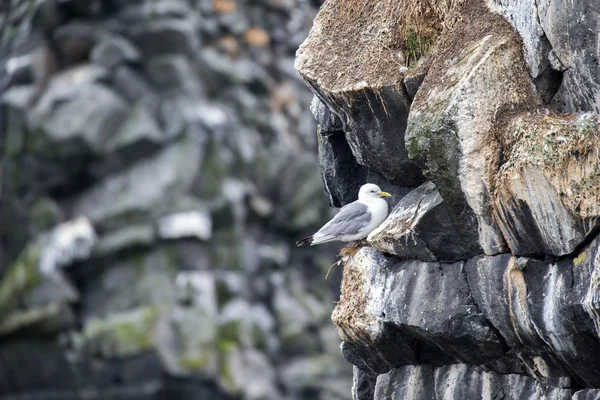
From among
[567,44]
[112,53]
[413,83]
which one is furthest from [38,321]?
[567,44]

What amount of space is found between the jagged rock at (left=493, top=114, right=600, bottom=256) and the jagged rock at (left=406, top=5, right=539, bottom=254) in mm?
474

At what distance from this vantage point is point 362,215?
12.7 meters

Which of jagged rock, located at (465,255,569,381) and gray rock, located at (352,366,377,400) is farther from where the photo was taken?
gray rock, located at (352,366,377,400)

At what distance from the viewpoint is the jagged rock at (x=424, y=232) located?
10.6 meters

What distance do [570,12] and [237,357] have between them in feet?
92.7

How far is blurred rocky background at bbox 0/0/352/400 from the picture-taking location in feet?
113

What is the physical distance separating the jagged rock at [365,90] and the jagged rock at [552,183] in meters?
2.43

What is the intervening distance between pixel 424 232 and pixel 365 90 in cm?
196

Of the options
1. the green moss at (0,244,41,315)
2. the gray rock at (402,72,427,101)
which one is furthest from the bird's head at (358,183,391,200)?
the green moss at (0,244,41,315)

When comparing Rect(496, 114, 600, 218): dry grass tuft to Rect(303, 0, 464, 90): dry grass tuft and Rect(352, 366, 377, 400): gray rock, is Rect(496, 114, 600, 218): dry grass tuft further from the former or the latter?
Rect(352, 366, 377, 400): gray rock

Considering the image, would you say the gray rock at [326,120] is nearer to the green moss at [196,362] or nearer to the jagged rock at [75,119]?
the green moss at [196,362]

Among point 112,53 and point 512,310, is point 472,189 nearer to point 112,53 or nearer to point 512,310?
point 512,310

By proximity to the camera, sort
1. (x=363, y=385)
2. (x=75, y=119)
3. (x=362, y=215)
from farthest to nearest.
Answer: (x=75, y=119), (x=363, y=385), (x=362, y=215)

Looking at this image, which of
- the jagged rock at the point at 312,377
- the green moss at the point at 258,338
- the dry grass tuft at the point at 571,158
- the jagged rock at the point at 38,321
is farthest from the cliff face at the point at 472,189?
the jagged rock at the point at 312,377
